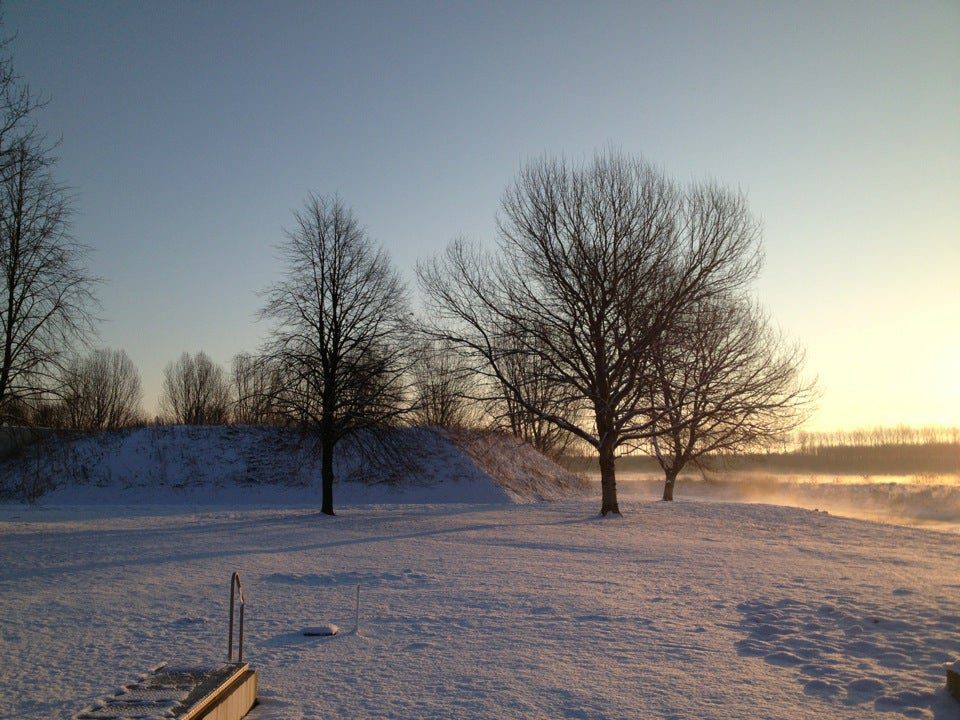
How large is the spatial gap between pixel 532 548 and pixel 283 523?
835 cm

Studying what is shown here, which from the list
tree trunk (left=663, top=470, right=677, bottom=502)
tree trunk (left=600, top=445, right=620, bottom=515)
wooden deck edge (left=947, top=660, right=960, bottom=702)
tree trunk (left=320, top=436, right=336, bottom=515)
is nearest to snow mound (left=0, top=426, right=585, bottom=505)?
tree trunk (left=663, top=470, right=677, bottom=502)

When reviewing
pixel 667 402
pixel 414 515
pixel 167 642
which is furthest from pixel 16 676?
pixel 667 402

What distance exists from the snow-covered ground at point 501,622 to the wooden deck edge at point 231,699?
18 centimetres

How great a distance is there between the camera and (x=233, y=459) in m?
37.2

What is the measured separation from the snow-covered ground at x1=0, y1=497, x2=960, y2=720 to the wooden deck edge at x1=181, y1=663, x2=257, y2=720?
18cm

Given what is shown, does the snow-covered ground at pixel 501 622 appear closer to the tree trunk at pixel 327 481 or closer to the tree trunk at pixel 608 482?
the tree trunk at pixel 608 482

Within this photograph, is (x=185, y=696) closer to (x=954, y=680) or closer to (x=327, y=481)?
(x=954, y=680)

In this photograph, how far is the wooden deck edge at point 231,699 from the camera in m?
5.74

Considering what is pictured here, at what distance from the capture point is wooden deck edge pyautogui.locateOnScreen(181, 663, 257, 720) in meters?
5.74

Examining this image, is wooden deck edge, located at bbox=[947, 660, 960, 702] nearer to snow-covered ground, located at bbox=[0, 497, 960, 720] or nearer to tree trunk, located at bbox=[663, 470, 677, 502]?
snow-covered ground, located at bbox=[0, 497, 960, 720]

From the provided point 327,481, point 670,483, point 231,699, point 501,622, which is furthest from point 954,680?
point 670,483

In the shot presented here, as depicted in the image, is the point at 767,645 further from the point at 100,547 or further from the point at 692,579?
the point at 100,547

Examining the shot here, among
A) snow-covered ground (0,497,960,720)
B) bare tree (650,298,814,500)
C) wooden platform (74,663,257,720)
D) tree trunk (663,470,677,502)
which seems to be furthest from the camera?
tree trunk (663,470,677,502)

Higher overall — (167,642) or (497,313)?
(497,313)
